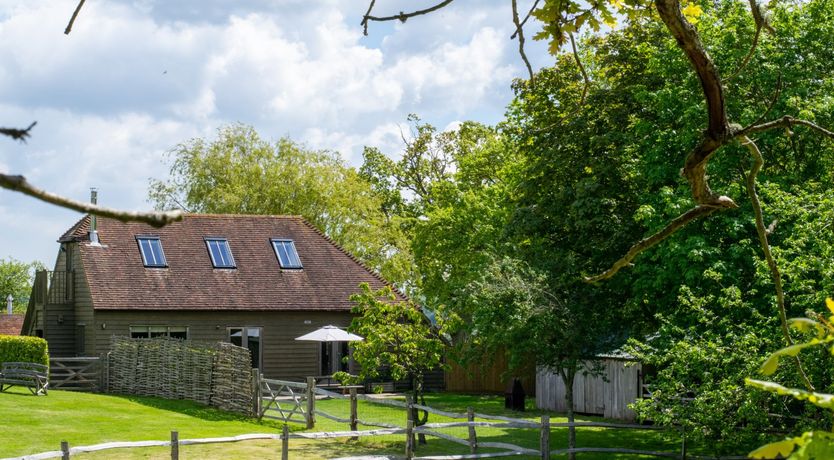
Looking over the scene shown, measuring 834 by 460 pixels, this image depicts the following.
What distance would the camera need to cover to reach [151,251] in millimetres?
36625

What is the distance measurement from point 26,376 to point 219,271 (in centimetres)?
843

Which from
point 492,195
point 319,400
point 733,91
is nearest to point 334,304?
point 319,400

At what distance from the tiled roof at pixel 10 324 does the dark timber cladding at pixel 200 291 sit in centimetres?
2080

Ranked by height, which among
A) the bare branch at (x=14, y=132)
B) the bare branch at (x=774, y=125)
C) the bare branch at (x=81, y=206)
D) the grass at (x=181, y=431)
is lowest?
the grass at (x=181, y=431)

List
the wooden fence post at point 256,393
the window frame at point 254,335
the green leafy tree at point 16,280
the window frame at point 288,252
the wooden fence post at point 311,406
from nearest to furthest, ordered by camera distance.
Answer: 1. the wooden fence post at point 311,406
2. the wooden fence post at point 256,393
3. the window frame at point 254,335
4. the window frame at point 288,252
5. the green leafy tree at point 16,280

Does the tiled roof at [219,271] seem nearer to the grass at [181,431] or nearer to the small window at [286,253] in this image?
the small window at [286,253]

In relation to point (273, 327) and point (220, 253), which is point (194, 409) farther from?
point (220, 253)

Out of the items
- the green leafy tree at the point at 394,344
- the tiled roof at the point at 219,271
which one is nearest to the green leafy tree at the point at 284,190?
the tiled roof at the point at 219,271

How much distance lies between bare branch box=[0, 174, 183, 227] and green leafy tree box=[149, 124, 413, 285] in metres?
48.7

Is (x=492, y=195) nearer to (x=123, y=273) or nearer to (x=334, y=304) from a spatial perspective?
(x=334, y=304)

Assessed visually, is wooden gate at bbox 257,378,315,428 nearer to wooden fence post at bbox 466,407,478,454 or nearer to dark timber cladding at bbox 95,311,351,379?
wooden fence post at bbox 466,407,478,454

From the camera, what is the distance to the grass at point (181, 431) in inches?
834

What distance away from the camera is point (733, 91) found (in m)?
20.9

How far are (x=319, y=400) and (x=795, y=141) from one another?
18.3 m
